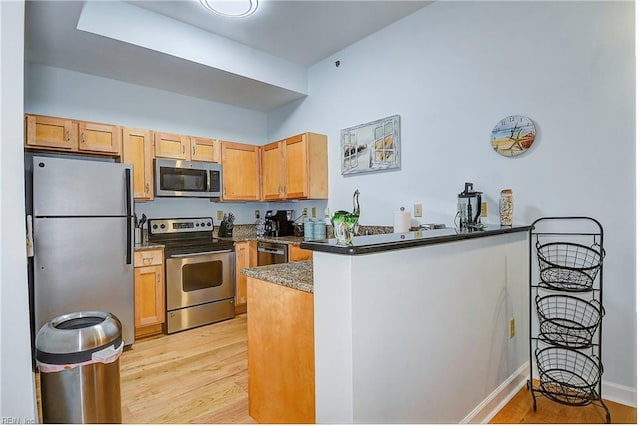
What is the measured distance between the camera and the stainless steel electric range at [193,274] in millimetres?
3355

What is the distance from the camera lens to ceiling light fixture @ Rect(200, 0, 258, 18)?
258cm

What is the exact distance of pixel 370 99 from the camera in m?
3.41

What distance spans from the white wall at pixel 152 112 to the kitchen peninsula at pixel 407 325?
2462mm

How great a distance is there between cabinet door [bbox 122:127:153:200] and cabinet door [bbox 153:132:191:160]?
80mm

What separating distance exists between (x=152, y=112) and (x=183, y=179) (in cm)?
89

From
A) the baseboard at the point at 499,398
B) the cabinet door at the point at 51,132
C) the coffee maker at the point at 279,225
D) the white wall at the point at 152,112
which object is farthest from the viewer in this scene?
the coffee maker at the point at 279,225

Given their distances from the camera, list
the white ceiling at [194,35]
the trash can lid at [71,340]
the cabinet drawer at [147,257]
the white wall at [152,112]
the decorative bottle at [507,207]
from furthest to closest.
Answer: the white wall at [152,112] → the cabinet drawer at [147,257] → the white ceiling at [194,35] → the decorative bottle at [507,207] → the trash can lid at [71,340]

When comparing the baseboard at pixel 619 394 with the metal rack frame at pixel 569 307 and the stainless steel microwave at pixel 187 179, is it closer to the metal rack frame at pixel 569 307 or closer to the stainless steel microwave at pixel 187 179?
the metal rack frame at pixel 569 307

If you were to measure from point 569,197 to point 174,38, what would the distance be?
341 centimetres

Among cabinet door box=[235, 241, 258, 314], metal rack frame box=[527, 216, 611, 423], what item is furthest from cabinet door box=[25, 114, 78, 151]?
metal rack frame box=[527, 216, 611, 423]

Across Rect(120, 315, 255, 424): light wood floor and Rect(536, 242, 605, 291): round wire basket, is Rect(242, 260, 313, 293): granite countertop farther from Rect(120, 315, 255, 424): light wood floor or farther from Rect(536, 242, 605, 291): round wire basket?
Rect(536, 242, 605, 291): round wire basket

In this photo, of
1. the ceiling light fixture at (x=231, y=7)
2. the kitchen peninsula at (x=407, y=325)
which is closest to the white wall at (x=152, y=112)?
the ceiling light fixture at (x=231, y=7)

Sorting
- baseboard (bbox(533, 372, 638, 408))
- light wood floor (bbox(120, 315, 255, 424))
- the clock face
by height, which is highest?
the clock face

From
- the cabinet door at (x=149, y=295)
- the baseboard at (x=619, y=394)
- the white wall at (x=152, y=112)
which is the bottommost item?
the baseboard at (x=619, y=394)
